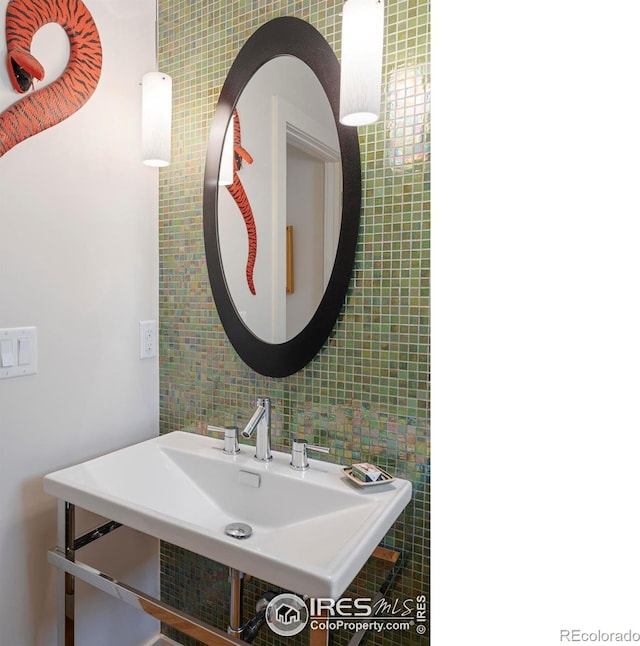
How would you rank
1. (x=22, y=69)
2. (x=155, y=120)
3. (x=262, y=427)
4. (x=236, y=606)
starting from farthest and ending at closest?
(x=155, y=120)
(x=262, y=427)
(x=22, y=69)
(x=236, y=606)

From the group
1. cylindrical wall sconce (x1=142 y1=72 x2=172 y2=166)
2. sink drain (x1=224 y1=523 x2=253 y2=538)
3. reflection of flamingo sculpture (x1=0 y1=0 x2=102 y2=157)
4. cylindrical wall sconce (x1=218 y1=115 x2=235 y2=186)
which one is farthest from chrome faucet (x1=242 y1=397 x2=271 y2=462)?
reflection of flamingo sculpture (x1=0 y1=0 x2=102 y2=157)

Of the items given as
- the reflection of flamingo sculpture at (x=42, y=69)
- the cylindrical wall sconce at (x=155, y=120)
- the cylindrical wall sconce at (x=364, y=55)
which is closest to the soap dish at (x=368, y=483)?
the cylindrical wall sconce at (x=364, y=55)

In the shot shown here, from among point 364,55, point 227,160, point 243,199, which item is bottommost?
point 243,199

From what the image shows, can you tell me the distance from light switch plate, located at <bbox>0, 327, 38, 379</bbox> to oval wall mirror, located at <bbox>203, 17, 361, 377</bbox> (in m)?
0.45

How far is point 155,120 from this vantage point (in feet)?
3.99

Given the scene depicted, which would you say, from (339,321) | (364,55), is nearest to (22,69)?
(364,55)

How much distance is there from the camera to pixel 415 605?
1021mm

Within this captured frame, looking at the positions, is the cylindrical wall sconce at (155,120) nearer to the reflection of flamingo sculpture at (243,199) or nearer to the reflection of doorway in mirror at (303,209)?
the reflection of flamingo sculpture at (243,199)

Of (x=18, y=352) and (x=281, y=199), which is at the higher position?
(x=281, y=199)

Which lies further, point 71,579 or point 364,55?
point 71,579

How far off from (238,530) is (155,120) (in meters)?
1.06

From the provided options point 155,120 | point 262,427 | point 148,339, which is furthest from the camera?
point 148,339

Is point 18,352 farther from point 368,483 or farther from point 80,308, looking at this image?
point 368,483
